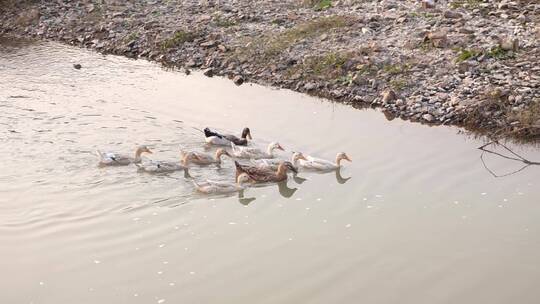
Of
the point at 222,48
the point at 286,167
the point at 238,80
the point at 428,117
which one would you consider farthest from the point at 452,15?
the point at 286,167

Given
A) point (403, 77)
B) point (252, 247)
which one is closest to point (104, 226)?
point (252, 247)

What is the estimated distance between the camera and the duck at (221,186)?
1340cm

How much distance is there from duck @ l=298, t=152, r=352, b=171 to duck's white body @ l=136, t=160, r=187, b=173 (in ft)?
7.83

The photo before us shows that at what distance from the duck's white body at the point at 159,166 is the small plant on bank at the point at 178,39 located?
8669 millimetres

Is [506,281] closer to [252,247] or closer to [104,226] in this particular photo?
[252,247]

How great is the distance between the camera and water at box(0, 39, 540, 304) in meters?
10.2

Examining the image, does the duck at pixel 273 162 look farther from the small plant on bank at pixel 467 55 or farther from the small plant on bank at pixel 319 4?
the small plant on bank at pixel 319 4

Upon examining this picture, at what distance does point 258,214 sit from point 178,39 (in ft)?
37.5

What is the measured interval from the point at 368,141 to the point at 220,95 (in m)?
4.68

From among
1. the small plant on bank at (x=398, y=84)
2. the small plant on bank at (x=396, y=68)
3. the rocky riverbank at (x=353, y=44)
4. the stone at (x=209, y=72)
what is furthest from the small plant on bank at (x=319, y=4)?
the small plant on bank at (x=398, y=84)

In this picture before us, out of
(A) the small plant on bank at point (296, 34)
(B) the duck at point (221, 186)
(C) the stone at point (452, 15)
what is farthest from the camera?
(C) the stone at point (452, 15)

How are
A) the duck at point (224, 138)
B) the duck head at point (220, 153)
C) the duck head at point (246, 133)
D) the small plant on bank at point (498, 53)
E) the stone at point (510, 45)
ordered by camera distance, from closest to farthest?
the duck head at point (220, 153) < the duck at point (224, 138) < the duck head at point (246, 133) < the small plant on bank at point (498, 53) < the stone at point (510, 45)

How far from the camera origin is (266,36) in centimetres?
2206

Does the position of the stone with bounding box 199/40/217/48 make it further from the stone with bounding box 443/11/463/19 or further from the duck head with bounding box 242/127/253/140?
the stone with bounding box 443/11/463/19
